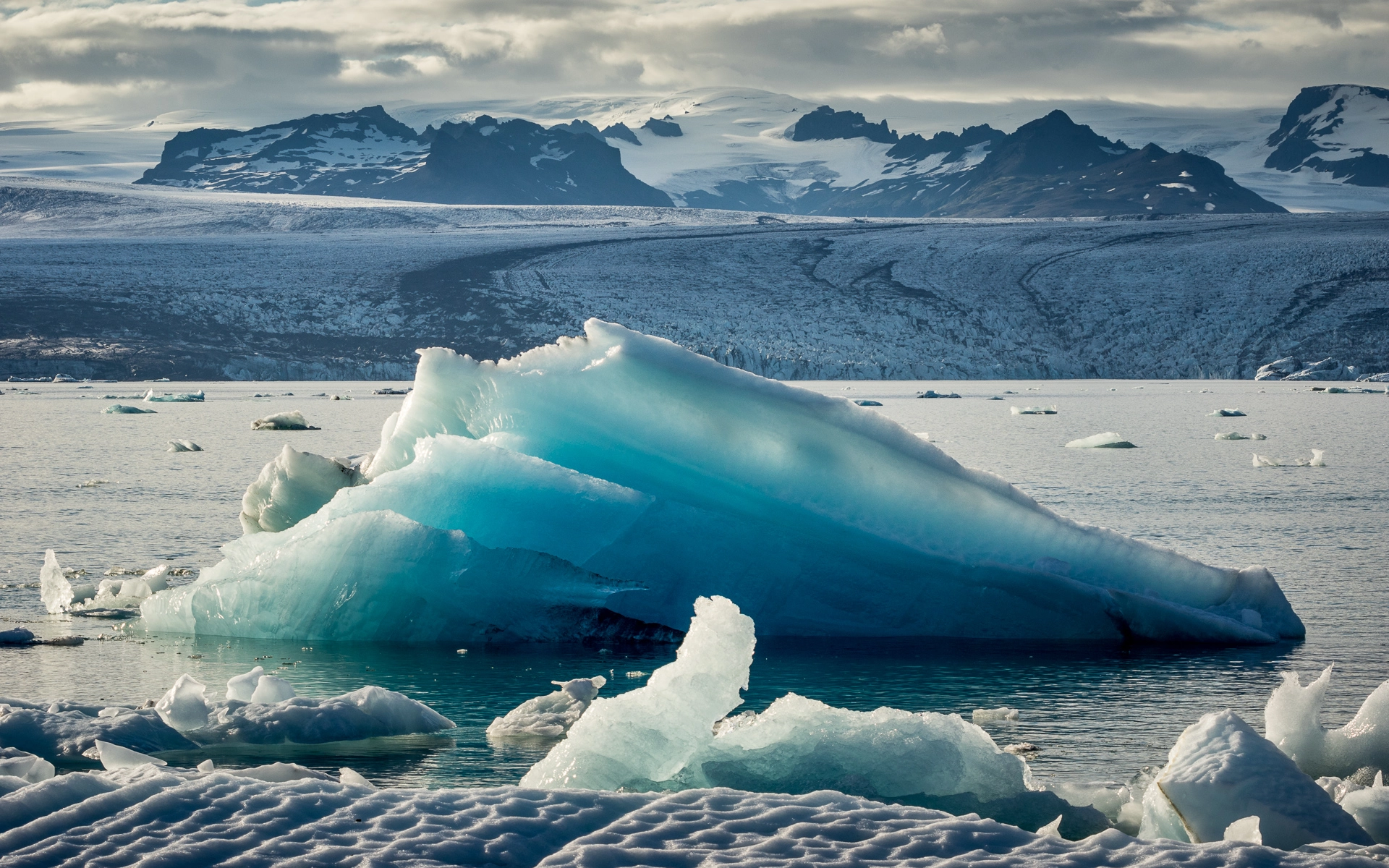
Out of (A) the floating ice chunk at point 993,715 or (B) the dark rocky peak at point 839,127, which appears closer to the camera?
(A) the floating ice chunk at point 993,715

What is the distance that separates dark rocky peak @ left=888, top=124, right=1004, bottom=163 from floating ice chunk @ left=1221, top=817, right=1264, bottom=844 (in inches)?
6977

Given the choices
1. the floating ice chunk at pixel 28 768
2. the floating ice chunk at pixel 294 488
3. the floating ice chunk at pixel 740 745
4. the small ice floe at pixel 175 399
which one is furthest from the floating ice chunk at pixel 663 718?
the small ice floe at pixel 175 399

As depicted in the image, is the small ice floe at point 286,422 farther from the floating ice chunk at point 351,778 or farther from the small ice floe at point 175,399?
the floating ice chunk at point 351,778

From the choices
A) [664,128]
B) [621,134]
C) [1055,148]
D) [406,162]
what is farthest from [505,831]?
[621,134]

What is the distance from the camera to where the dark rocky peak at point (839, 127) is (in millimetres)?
181125

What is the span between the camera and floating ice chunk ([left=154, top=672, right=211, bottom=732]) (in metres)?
3.26

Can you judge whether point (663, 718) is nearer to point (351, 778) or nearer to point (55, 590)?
point (351, 778)

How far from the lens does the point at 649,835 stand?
2.16 m

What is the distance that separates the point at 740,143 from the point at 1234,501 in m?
149

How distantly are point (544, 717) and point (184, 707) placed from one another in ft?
2.82

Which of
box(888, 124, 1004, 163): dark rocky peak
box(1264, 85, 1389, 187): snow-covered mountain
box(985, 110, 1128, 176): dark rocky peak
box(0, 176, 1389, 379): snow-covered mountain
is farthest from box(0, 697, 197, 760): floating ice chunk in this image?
box(888, 124, 1004, 163): dark rocky peak

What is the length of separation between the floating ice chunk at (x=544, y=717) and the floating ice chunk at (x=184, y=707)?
694 mm

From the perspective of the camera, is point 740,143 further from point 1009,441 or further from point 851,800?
point 851,800

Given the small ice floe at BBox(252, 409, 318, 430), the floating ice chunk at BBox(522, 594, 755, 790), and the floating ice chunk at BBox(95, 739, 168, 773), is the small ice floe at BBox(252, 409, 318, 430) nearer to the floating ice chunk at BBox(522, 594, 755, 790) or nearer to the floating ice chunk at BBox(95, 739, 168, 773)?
the floating ice chunk at BBox(95, 739, 168, 773)
